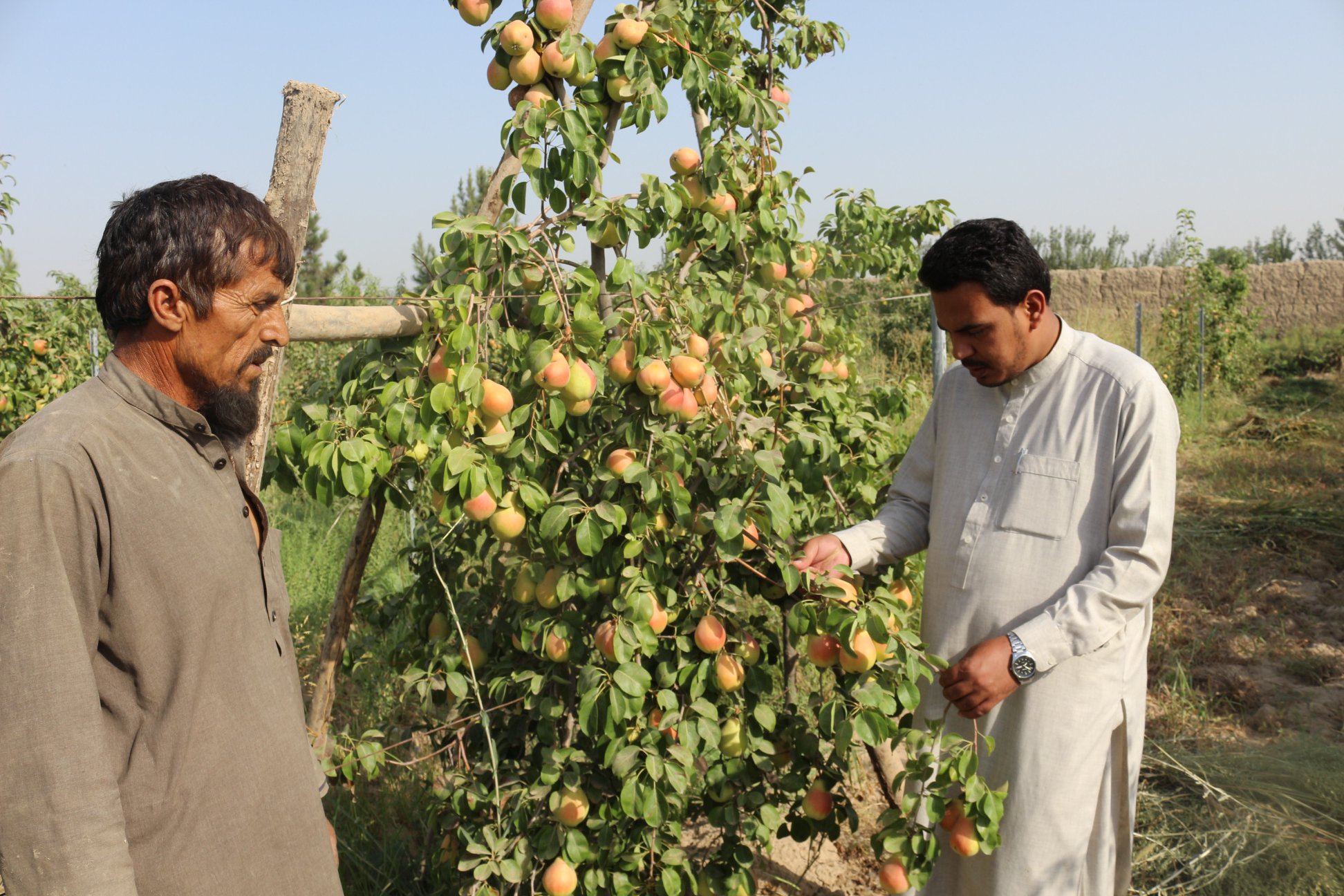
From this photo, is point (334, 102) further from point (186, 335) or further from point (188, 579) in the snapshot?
point (188, 579)

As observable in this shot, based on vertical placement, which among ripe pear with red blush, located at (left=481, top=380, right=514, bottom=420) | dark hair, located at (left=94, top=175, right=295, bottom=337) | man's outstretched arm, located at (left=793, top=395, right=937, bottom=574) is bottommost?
man's outstretched arm, located at (left=793, top=395, right=937, bottom=574)

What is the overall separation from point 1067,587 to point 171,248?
1585 mm

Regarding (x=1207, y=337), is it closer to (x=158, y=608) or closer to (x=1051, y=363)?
(x=1051, y=363)

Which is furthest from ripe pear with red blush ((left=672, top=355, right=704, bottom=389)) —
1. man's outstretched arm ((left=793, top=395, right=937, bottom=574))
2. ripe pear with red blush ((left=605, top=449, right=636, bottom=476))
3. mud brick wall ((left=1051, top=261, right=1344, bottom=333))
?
mud brick wall ((left=1051, top=261, right=1344, bottom=333))

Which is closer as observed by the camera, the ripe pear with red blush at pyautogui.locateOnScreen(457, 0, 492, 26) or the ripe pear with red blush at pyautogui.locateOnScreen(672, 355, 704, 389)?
the ripe pear with red blush at pyautogui.locateOnScreen(672, 355, 704, 389)

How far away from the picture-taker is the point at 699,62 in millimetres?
2074

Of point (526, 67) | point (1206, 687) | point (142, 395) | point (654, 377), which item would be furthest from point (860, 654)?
point (1206, 687)

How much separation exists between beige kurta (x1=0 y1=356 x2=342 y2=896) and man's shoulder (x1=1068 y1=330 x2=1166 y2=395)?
1.50 metres

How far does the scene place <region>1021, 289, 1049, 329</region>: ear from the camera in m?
1.84

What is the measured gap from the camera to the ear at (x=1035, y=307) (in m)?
1.84

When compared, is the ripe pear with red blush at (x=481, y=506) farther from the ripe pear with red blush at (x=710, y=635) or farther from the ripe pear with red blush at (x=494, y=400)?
the ripe pear with red blush at (x=710, y=635)

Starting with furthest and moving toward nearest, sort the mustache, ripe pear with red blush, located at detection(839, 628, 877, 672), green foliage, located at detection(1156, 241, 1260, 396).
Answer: green foliage, located at detection(1156, 241, 1260, 396)
ripe pear with red blush, located at detection(839, 628, 877, 672)
the mustache

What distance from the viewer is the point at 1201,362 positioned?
30.6ft

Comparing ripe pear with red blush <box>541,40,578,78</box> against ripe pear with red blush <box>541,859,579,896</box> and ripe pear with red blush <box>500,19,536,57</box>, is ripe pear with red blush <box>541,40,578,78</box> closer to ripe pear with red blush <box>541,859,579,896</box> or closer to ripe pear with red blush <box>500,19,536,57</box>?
ripe pear with red blush <box>500,19,536,57</box>
